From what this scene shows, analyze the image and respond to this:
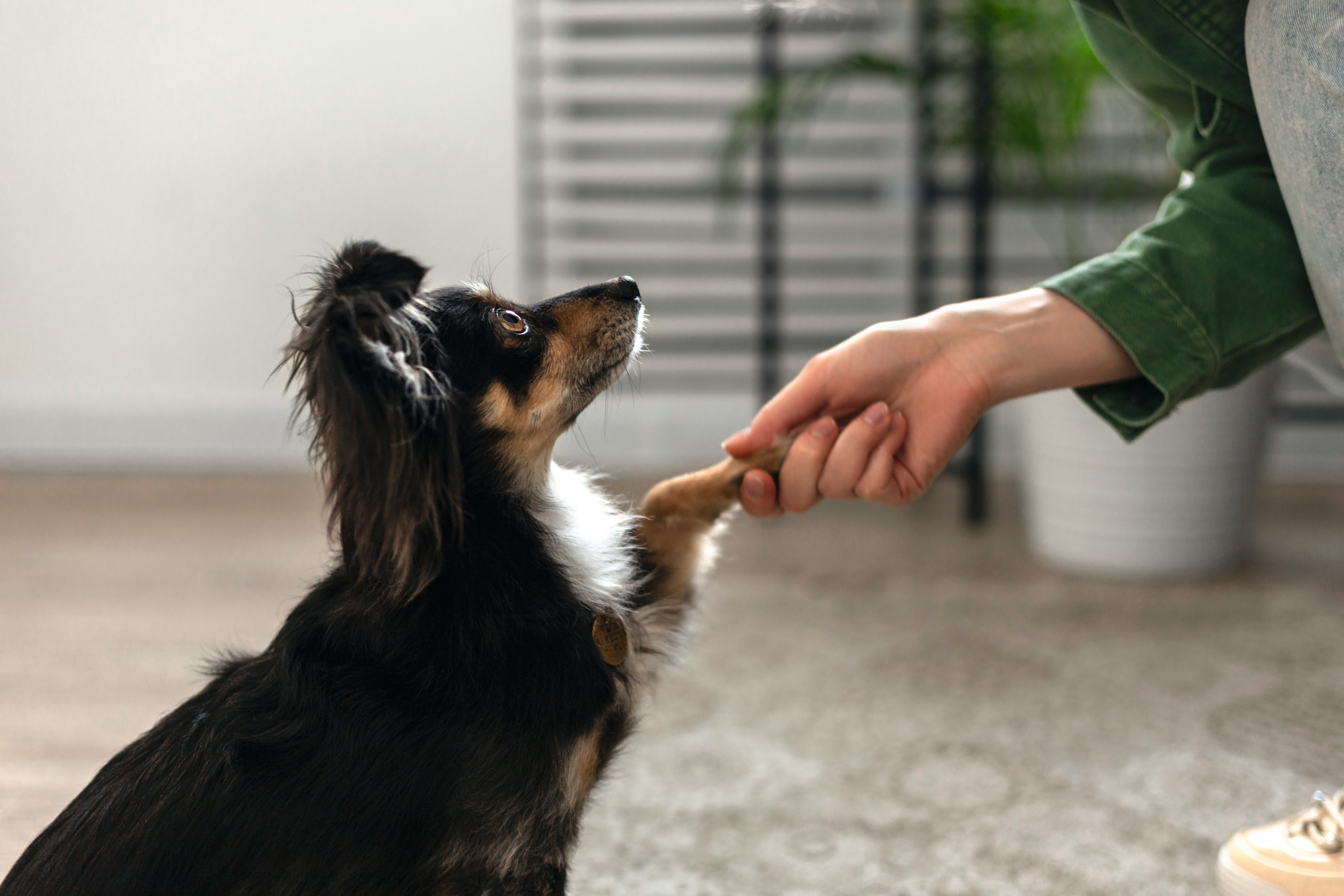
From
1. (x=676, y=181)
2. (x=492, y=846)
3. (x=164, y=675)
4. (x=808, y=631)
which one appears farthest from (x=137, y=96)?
(x=492, y=846)

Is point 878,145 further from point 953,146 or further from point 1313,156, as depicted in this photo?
point 1313,156

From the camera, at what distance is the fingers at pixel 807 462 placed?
1236mm

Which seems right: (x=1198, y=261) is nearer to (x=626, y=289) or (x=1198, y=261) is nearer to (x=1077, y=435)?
(x=626, y=289)

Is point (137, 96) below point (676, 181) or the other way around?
the other way around

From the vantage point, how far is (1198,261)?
1.22 meters

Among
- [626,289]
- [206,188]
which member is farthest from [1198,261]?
[206,188]

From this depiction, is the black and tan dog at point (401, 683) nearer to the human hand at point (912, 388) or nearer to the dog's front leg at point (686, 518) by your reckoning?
the dog's front leg at point (686, 518)

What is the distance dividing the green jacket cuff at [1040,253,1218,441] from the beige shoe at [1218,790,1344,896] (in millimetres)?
471

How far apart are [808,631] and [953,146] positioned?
4.19 feet

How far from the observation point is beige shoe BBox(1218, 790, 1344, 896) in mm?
1156

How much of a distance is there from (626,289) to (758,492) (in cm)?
28

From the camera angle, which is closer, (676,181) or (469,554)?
(469,554)

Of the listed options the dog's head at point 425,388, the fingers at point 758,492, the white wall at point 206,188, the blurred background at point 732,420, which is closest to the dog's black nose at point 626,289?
the dog's head at point 425,388

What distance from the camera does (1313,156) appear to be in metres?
1.06
